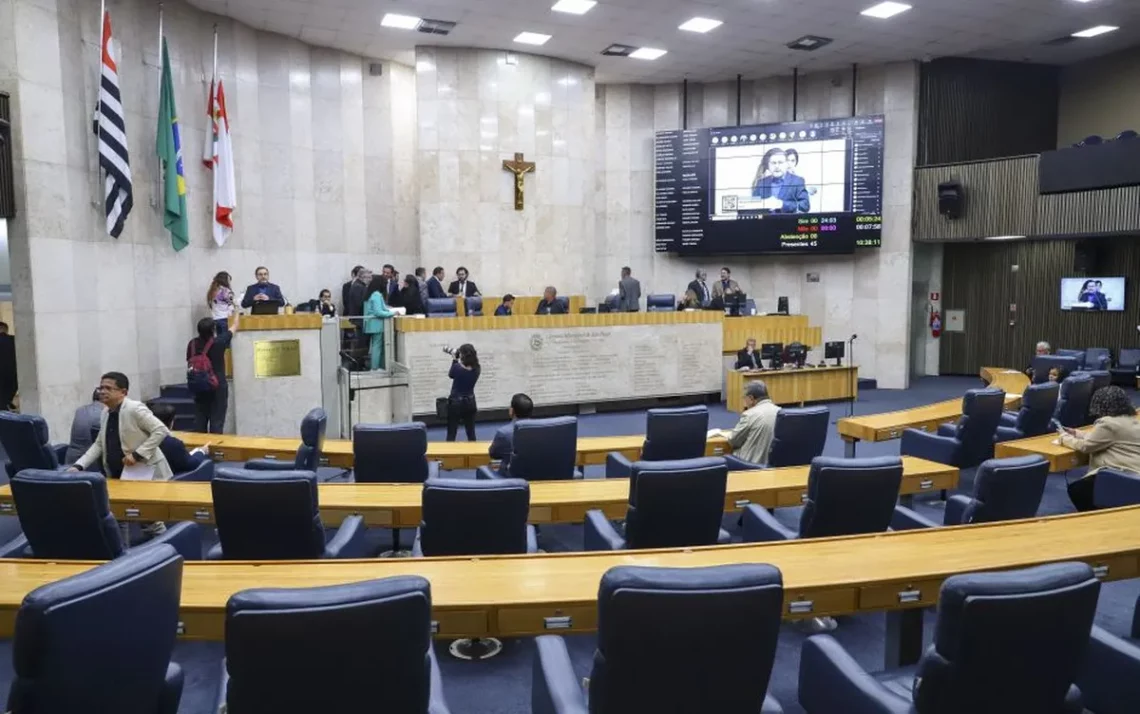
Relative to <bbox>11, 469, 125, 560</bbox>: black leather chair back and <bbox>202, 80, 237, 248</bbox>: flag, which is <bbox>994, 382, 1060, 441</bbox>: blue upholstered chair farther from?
<bbox>202, 80, 237, 248</bbox>: flag

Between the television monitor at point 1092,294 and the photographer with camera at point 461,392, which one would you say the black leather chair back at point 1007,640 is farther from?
the television monitor at point 1092,294

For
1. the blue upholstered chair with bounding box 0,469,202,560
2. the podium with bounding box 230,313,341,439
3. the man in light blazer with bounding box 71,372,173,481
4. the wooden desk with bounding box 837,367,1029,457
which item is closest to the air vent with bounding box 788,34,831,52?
the wooden desk with bounding box 837,367,1029,457

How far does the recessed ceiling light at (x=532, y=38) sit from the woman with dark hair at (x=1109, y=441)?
10.2m

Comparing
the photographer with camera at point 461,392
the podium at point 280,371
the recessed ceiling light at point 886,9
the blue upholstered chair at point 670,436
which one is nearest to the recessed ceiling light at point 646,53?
the recessed ceiling light at point 886,9

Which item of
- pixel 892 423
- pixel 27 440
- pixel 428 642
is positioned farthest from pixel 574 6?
pixel 428 642

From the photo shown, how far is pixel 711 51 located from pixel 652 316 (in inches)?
212

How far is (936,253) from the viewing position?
55.1 feet

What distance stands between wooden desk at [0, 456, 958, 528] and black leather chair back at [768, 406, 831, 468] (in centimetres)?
90

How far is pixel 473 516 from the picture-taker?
3.84 metres

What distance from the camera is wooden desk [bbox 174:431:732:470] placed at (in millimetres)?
6340

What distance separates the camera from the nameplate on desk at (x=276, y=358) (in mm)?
9664

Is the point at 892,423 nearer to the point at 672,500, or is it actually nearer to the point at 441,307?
the point at 672,500

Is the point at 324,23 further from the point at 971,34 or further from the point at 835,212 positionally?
the point at 971,34

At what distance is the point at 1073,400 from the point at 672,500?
6.54 meters
